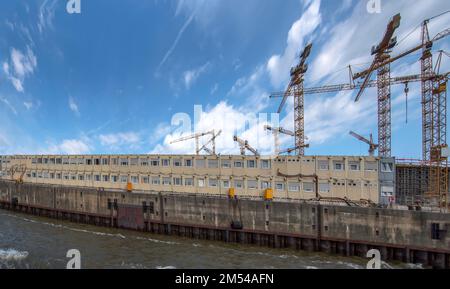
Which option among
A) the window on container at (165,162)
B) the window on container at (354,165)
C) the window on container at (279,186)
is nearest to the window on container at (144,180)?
the window on container at (165,162)

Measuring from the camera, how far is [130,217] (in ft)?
117

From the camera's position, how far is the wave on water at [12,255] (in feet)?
74.7

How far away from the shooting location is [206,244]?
29078 mm

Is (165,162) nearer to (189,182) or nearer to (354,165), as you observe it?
(189,182)

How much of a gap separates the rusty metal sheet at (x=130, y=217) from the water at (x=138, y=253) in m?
1.64

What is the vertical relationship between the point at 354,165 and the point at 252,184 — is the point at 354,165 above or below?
above

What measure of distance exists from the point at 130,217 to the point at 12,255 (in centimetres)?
1386

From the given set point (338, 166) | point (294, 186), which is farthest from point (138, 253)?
point (338, 166)

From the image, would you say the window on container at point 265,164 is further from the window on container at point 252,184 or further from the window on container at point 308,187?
the window on container at point 308,187

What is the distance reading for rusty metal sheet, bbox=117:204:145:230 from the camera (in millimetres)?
34981

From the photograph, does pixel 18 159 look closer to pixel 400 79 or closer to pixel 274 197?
pixel 274 197

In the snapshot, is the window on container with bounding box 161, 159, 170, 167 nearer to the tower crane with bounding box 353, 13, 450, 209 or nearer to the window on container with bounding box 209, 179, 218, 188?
the window on container with bounding box 209, 179, 218, 188
